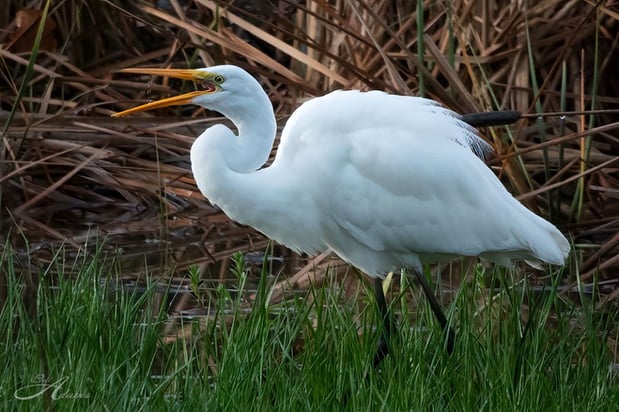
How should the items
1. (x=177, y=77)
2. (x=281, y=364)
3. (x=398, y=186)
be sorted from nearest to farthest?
(x=281, y=364) → (x=177, y=77) → (x=398, y=186)

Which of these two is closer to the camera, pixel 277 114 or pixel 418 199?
pixel 418 199

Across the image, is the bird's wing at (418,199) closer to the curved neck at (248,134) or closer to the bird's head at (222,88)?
the curved neck at (248,134)

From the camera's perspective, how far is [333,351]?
10.6ft

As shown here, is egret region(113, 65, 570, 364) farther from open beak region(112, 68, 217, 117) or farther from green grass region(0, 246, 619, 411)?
green grass region(0, 246, 619, 411)

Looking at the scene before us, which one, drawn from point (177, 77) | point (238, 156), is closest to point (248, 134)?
point (238, 156)

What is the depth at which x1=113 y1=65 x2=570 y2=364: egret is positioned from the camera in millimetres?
3605

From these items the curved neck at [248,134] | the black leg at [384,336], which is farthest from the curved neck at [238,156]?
the black leg at [384,336]

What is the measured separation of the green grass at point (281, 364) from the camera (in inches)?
111

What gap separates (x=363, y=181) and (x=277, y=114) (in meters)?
2.20

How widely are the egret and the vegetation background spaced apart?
1.22 metres

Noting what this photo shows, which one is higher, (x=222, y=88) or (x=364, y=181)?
(x=222, y=88)

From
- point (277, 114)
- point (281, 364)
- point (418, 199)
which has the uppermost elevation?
point (418, 199)

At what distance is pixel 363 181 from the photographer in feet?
12.3

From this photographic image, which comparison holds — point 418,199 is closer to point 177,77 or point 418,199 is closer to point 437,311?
point 437,311
